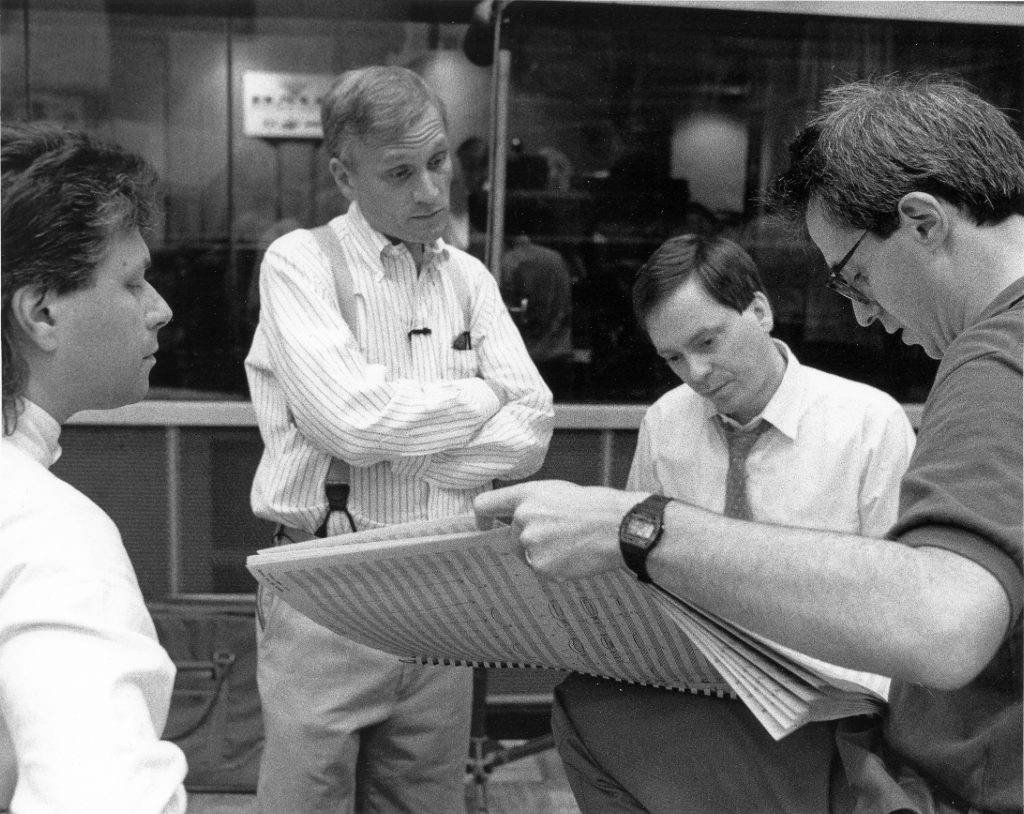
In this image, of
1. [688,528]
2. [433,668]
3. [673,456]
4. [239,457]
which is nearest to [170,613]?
[239,457]

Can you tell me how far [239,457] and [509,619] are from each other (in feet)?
6.72

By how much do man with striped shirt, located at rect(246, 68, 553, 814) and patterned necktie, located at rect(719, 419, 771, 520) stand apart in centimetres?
34

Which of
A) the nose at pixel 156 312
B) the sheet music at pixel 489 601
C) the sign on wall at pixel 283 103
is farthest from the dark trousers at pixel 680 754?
the sign on wall at pixel 283 103

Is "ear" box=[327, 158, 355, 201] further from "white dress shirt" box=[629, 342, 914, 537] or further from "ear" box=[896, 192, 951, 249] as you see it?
"ear" box=[896, 192, 951, 249]

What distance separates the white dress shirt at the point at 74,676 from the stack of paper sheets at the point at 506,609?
0.28 meters

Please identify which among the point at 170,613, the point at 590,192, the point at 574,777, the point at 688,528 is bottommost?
the point at 170,613

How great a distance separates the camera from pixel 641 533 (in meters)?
1.08

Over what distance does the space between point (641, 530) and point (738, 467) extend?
39.5 inches

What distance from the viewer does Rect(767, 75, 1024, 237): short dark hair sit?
1179 mm

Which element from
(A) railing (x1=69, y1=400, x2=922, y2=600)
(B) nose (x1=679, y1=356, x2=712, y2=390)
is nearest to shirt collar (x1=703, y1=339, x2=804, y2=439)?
(B) nose (x1=679, y1=356, x2=712, y2=390)

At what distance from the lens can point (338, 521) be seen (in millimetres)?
2027

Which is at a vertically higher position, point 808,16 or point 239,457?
point 808,16

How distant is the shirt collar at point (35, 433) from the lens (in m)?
1.12

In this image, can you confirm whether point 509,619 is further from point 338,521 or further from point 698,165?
point 698,165
